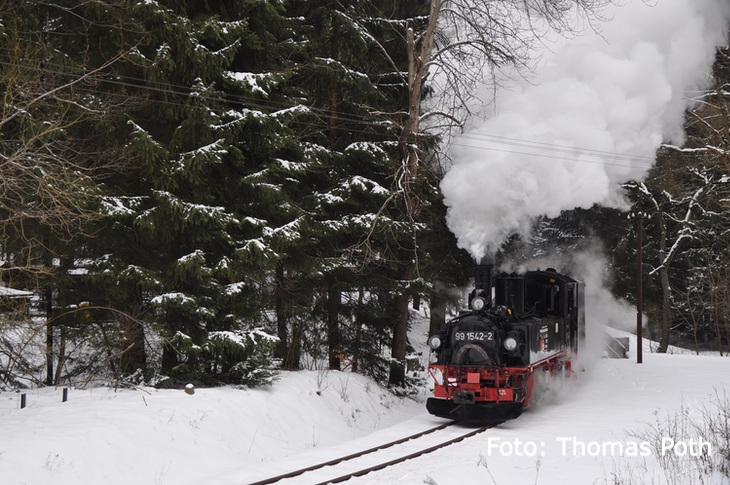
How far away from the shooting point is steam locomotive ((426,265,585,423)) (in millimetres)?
12055

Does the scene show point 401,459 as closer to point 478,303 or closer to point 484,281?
point 478,303

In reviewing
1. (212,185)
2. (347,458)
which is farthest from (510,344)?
(212,185)

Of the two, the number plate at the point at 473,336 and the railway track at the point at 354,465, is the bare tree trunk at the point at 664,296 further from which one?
the railway track at the point at 354,465

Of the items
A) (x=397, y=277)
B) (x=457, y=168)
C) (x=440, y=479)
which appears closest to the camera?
(x=440, y=479)

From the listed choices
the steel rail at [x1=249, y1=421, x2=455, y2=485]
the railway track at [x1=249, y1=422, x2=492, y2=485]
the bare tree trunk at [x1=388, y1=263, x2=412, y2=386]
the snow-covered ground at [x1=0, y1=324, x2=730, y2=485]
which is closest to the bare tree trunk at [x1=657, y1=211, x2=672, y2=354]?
the snow-covered ground at [x1=0, y1=324, x2=730, y2=485]

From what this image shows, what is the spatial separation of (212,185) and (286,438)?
5.06 metres

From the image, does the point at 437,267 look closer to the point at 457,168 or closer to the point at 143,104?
the point at 457,168

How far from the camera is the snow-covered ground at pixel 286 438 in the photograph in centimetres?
798

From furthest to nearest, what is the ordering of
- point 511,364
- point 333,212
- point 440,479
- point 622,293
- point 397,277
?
1. point 622,293
2. point 397,277
3. point 333,212
4. point 511,364
5. point 440,479

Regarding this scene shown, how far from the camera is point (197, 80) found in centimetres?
1166

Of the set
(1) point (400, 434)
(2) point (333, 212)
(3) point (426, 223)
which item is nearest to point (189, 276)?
(1) point (400, 434)

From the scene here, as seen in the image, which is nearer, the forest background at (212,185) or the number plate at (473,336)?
the forest background at (212,185)

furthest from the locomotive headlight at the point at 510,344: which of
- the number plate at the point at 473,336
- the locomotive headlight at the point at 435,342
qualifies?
the locomotive headlight at the point at 435,342

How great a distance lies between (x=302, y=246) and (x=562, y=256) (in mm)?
17076
